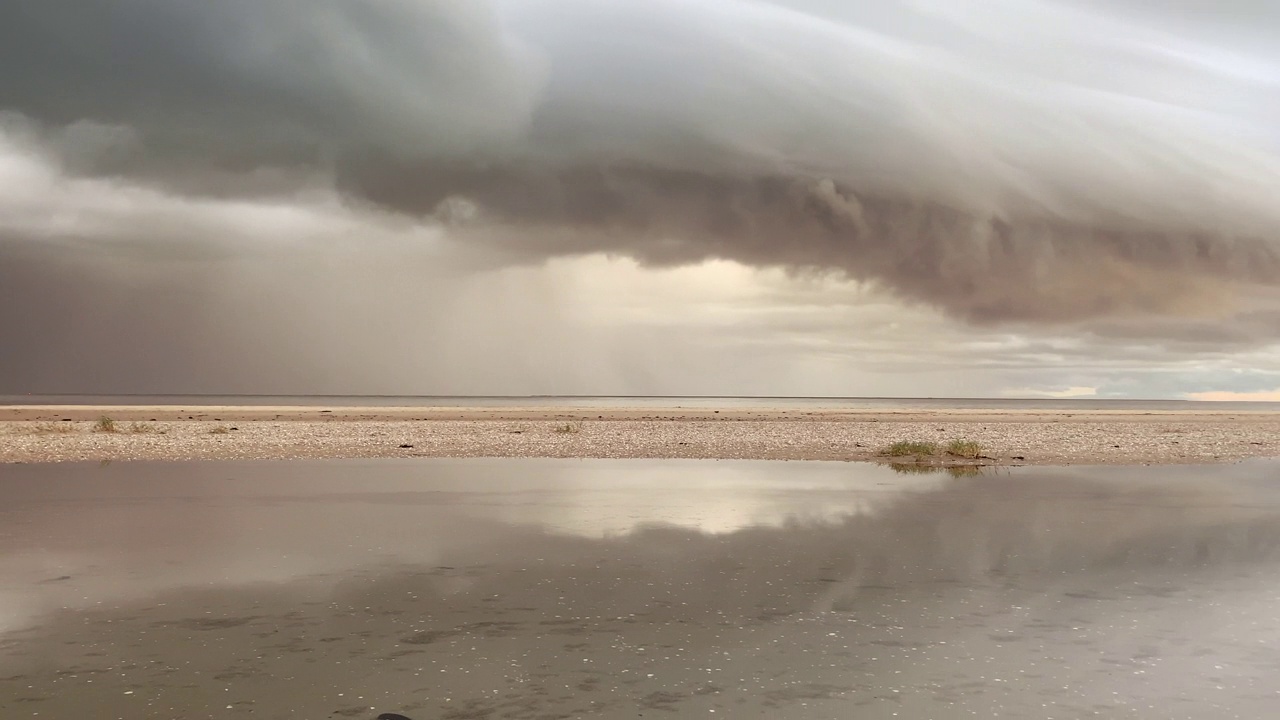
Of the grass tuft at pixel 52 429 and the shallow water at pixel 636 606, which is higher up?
the grass tuft at pixel 52 429

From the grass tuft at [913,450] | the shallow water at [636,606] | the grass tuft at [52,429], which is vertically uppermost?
the grass tuft at [913,450]

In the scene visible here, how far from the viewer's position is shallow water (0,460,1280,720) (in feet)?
32.1

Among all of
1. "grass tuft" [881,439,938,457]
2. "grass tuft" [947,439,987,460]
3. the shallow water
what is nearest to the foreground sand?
"grass tuft" [947,439,987,460]

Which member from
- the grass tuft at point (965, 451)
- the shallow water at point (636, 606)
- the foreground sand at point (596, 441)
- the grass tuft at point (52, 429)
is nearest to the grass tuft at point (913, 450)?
the grass tuft at point (965, 451)

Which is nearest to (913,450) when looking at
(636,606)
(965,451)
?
(965,451)

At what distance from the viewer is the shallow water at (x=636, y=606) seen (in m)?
9.80

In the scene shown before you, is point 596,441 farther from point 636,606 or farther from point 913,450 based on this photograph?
point 636,606

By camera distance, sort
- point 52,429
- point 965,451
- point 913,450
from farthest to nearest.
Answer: point 52,429, point 913,450, point 965,451

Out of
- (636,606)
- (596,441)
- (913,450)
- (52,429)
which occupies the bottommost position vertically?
(636,606)

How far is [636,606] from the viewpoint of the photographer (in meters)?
13.7

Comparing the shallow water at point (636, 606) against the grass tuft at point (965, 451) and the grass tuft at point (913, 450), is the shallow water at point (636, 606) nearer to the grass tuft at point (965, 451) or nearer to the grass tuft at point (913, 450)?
the grass tuft at point (965, 451)

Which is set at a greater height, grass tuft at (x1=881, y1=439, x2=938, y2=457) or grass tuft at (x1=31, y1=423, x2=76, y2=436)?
grass tuft at (x1=881, y1=439, x2=938, y2=457)

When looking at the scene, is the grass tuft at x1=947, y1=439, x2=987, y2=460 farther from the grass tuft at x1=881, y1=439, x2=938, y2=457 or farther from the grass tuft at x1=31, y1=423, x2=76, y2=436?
the grass tuft at x1=31, y1=423, x2=76, y2=436

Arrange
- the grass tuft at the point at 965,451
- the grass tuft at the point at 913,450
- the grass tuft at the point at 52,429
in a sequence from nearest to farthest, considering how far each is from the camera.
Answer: the grass tuft at the point at 965,451
the grass tuft at the point at 913,450
the grass tuft at the point at 52,429
